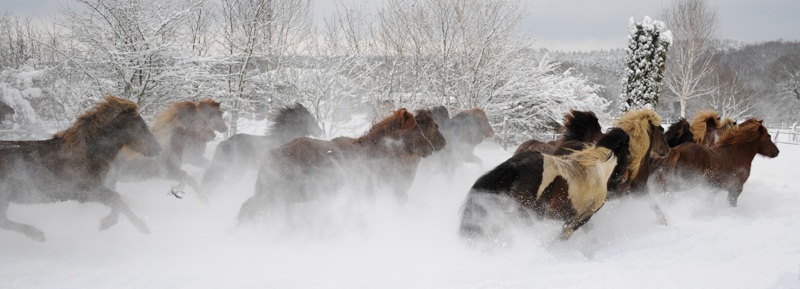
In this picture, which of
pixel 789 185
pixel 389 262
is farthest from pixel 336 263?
pixel 789 185

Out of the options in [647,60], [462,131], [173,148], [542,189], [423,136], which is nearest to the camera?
[542,189]

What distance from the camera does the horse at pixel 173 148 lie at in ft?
21.8

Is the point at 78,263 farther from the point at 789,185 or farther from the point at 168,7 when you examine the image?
the point at 789,185

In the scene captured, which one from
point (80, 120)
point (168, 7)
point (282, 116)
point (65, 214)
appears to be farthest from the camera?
point (168, 7)

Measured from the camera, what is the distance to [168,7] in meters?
11.7

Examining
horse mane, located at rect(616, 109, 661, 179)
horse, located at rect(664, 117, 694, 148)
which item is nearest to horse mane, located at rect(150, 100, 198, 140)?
horse mane, located at rect(616, 109, 661, 179)

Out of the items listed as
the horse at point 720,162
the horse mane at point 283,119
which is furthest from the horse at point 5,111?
the horse at point 720,162

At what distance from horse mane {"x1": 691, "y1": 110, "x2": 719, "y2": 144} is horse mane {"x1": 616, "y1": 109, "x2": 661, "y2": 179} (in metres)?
3.83

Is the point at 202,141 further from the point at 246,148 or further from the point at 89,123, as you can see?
the point at 89,123

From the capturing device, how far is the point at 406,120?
6410 mm

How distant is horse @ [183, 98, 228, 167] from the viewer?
775 centimetres

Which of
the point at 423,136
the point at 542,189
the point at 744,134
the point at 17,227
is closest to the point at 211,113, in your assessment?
the point at 17,227

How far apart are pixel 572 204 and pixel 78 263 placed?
4.74 metres

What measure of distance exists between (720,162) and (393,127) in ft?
16.5
